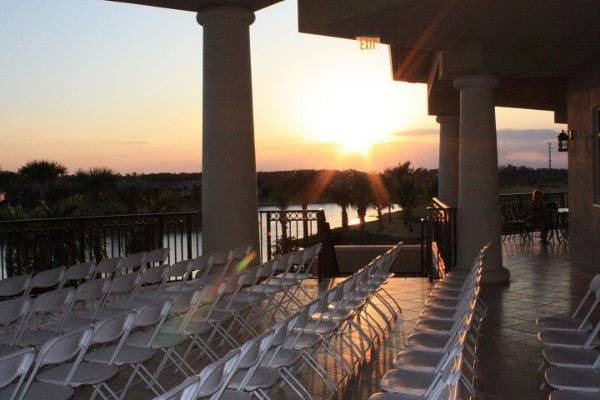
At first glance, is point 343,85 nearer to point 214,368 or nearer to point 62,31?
point 62,31

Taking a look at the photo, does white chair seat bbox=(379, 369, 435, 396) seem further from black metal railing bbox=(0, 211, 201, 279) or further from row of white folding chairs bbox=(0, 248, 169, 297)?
black metal railing bbox=(0, 211, 201, 279)

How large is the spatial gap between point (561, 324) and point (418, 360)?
1754 millimetres

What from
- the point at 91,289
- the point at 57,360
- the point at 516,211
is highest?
the point at 516,211

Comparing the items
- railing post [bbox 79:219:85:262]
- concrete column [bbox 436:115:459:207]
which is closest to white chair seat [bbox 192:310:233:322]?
railing post [bbox 79:219:85:262]

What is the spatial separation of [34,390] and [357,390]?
91.7 inches

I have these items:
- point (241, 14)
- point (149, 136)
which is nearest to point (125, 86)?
point (241, 14)

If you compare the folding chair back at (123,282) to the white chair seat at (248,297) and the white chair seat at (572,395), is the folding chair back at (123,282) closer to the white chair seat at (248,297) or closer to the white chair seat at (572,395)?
the white chair seat at (248,297)

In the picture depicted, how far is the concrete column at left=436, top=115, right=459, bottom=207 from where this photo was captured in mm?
16156

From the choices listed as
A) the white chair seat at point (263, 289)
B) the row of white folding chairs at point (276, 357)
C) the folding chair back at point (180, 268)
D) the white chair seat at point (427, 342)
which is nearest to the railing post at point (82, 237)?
the folding chair back at point (180, 268)

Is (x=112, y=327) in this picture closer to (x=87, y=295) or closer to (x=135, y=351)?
(x=135, y=351)

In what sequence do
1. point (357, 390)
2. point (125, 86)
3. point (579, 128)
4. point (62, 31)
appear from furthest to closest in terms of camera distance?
point (125, 86) < point (579, 128) < point (62, 31) < point (357, 390)

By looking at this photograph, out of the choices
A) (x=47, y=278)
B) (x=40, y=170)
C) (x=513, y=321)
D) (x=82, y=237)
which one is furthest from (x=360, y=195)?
(x=47, y=278)

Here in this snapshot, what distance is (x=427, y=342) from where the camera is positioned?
4.62 m

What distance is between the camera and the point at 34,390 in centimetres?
364
